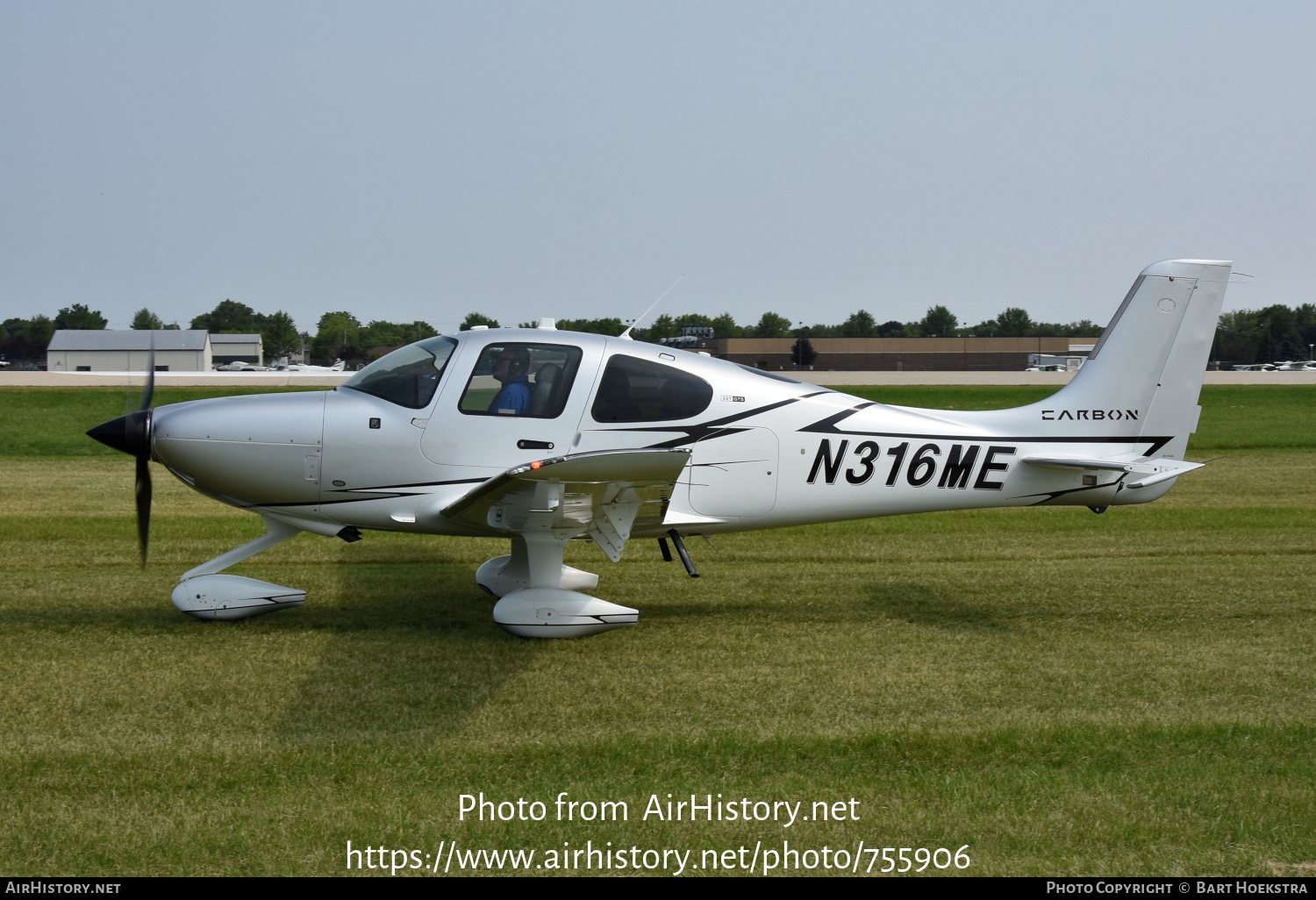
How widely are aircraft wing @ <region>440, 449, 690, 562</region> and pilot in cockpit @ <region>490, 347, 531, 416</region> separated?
76 cm

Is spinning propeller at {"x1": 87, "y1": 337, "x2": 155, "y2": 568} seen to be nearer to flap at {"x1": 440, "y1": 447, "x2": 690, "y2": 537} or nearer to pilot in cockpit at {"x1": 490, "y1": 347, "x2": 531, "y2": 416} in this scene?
flap at {"x1": 440, "y1": 447, "x2": 690, "y2": 537}

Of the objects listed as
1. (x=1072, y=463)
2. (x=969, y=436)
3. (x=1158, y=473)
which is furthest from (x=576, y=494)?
(x=1158, y=473)

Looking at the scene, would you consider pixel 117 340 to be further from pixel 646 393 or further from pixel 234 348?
pixel 646 393

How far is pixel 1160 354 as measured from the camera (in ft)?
28.2

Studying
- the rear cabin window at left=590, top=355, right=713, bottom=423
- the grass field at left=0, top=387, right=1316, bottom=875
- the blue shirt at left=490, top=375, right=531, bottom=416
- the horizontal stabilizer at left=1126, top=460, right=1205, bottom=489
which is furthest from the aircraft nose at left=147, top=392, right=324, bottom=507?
the horizontal stabilizer at left=1126, top=460, right=1205, bottom=489

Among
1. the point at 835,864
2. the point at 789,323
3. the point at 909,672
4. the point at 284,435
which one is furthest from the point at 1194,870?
the point at 789,323

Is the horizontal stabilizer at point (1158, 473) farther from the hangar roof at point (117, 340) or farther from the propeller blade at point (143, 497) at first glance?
the hangar roof at point (117, 340)

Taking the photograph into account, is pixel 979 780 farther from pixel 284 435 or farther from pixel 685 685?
pixel 284 435

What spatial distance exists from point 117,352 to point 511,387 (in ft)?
233

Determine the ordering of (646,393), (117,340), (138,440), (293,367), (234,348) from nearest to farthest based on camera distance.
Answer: (138,440) → (646,393) → (293,367) → (117,340) → (234,348)

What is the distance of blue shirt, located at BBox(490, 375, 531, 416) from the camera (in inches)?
301

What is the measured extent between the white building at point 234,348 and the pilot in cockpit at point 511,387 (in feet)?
270

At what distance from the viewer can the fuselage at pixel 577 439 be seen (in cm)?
762

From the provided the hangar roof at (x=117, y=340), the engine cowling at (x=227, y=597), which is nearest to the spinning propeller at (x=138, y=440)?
Answer: the engine cowling at (x=227, y=597)
